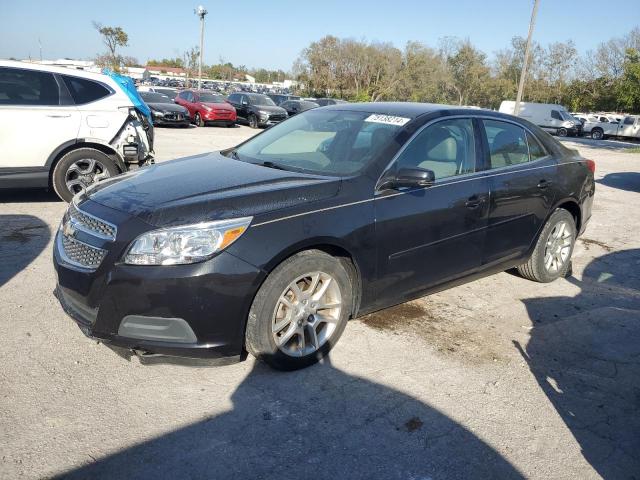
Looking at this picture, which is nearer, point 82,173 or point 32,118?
point 32,118

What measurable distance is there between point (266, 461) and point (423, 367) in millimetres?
1336

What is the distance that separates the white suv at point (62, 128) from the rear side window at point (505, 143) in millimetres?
4455

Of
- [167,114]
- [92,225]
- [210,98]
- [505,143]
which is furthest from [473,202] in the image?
[210,98]

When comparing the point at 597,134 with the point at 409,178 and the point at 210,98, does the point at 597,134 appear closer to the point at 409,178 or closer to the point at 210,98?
the point at 210,98

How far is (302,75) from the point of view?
53.3m

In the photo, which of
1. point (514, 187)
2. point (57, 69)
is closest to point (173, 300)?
point (514, 187)

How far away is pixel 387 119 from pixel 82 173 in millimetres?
4446

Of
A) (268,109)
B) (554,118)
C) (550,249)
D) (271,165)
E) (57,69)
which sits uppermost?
(554,118)

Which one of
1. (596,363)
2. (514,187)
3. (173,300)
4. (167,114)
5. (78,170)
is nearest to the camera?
(173,300)

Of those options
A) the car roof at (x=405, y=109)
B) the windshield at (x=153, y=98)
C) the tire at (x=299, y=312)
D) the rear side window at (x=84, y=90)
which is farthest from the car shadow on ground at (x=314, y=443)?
the windshield at (x=153, y=98)

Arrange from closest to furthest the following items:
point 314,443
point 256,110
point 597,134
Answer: point 314,443 < point 256,110 < point 597,134

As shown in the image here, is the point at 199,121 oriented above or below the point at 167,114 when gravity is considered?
below

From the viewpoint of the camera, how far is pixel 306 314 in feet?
10.7

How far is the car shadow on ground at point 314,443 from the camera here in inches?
96.3
